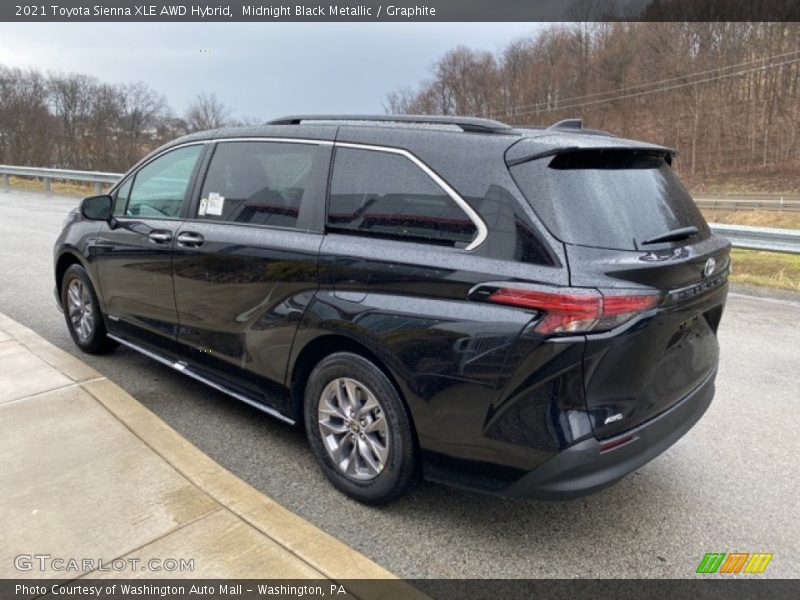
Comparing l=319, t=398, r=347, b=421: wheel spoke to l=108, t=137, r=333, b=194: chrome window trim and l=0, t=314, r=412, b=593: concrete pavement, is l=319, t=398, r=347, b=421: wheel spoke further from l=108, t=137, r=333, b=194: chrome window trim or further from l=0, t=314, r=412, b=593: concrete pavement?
l=108, t=137, r=333, b=194: chrome window trim

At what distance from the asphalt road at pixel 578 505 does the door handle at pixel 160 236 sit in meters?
1.11

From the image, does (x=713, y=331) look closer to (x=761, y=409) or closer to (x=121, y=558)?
(x=761, y=409)

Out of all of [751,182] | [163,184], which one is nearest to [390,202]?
[163,184]

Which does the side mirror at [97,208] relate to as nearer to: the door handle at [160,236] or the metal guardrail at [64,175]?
the door handle at [160,236]

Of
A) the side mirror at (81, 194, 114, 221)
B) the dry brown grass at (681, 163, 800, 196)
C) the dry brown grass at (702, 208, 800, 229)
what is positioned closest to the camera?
the side mirror at (81, 194, 114, 221)

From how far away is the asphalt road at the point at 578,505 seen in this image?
2.39m

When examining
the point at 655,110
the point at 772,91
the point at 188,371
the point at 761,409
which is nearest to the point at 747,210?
the point at 772,91

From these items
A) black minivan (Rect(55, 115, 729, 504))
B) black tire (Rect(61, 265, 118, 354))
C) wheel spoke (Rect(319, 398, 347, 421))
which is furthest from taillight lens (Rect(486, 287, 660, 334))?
black tire (Rect(61, 265, 118, 354))

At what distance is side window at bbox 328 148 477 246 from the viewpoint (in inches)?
95.1

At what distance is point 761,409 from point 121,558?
3.94 meters

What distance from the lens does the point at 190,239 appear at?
3.46 meters

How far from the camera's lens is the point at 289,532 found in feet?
7.79

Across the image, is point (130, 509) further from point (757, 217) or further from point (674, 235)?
point (757, 217)

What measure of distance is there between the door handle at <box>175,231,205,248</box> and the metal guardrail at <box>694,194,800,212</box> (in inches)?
1478
